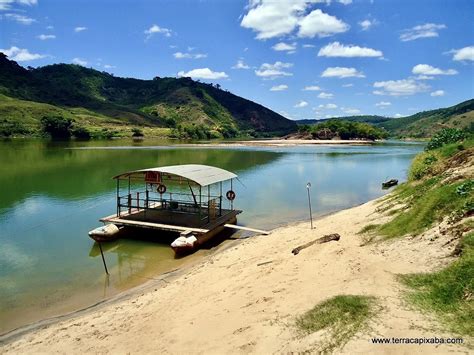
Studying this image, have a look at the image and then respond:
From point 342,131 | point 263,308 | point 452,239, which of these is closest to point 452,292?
point 452,239

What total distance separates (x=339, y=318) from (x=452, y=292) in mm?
2424

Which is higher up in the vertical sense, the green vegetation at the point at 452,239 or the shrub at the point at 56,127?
the shrub at the point at 56,127

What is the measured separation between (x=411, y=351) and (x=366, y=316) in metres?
1.36

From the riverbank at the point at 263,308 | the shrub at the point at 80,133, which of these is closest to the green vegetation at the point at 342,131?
the shrub at the point at 80,133

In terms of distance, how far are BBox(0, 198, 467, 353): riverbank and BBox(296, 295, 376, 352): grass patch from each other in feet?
0.47

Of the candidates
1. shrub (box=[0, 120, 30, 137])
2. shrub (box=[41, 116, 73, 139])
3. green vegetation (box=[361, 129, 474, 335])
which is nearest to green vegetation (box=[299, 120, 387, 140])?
shrub (box=[41, 116, 73, 139])

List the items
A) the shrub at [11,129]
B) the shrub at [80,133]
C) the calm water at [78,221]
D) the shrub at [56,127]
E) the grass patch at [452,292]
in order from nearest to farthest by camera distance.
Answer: the grass patch at [452,292]
the calm water at [78,221]
the shrub at [11,129]
the shrub at [56,127]
the shrub at [80,133]

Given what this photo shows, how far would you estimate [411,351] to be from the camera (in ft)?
20.6

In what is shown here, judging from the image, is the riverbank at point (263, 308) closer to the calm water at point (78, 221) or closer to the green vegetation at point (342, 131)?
the calm water at point (78, 221)

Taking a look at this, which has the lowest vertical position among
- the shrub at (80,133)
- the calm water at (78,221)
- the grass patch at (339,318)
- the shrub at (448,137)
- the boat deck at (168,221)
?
the calm water at (78,221)

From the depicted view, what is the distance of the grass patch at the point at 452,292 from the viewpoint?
698 centimetres

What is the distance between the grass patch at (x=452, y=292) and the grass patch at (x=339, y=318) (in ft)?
3.53

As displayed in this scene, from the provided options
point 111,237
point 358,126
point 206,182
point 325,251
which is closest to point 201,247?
point 206,182

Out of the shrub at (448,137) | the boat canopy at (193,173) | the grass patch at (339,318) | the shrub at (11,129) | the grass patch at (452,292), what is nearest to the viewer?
the grass patch at (452,292)
